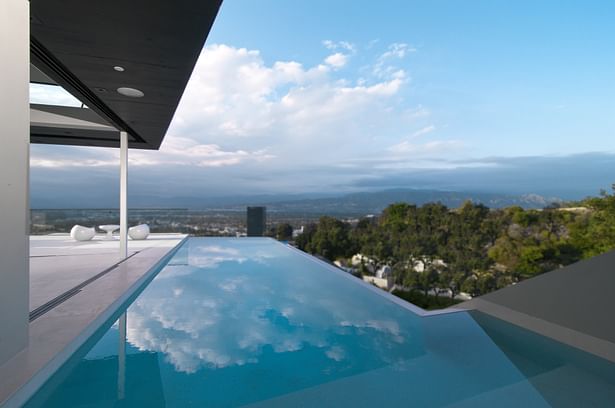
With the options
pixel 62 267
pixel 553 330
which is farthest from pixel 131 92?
pixel 553 330

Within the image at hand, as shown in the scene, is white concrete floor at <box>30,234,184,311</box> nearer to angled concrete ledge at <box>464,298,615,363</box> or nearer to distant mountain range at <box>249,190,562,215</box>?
angled concrete ledge at <box>464,298,615,363</box>

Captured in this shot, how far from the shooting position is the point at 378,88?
13078 millimetres

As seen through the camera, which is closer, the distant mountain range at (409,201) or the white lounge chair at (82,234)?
the white lounge chair at (82,234)

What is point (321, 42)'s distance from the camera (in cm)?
1147

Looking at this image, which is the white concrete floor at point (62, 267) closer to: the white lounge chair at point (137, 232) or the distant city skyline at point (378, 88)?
the white lounge chair at point (137, 232)

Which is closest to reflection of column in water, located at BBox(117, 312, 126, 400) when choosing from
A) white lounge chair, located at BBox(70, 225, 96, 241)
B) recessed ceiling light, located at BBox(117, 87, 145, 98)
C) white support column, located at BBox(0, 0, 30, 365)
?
white support column, located at BBox(0, 0, 30, 365)

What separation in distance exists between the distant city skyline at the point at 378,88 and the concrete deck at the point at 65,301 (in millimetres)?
2687

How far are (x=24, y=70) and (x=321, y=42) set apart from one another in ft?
34.4

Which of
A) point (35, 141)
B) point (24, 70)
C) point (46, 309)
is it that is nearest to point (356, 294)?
point (46, 309)

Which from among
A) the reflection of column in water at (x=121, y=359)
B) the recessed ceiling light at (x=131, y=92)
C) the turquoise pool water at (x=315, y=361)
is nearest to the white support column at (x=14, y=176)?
the turquoise pool water at (x=315, y=361)

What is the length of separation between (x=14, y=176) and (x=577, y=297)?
4684 millimetres

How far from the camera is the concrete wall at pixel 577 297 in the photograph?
114 inches

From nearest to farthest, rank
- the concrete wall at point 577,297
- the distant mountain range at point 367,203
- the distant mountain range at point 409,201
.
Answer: the concrete wall at point 577,297 < the distant mountain range at point 367,203 < the distant mountain range at point 409,201

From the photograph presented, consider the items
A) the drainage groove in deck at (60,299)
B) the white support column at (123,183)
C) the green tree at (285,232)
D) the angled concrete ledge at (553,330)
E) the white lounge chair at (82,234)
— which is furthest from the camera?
the green tree at (285,232)
